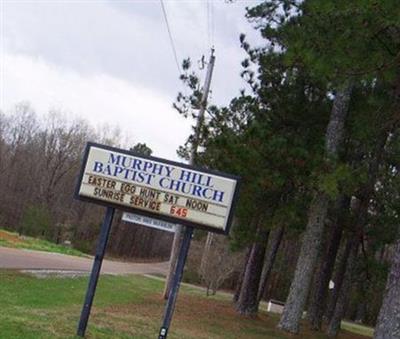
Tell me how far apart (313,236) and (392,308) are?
5996 millimetres

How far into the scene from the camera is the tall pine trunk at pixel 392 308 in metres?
10.2

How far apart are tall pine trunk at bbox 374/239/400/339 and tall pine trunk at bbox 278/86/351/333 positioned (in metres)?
5.85

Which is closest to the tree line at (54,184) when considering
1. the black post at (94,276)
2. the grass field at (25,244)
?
the grass field at (25,244)

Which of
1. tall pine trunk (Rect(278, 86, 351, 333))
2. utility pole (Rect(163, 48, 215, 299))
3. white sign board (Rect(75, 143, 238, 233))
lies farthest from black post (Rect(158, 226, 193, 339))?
utility pole (Rect(163, 48, 215, 299))

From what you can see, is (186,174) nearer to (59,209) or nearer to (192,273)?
(192,273)

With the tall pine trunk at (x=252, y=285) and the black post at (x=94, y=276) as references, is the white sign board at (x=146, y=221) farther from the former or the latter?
the tall pine trunk at (x=252, y=285)

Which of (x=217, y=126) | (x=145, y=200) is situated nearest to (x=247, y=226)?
(x=217, y=126)

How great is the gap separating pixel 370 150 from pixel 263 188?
231 inches

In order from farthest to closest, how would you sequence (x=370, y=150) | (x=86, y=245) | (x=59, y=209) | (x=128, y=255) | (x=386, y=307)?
1. (x=128, y=255)
2. (x=59, y=209)
3. (x=86, y=245)
4. (x=370, y=150)
5. (x=386, y=307)

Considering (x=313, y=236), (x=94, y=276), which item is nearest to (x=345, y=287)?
(x=313, y=236)

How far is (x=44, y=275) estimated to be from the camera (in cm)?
1908

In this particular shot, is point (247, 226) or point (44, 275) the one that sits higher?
point (247, 226)

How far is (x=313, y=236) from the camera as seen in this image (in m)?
16.3

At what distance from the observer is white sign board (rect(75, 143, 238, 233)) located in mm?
8969
